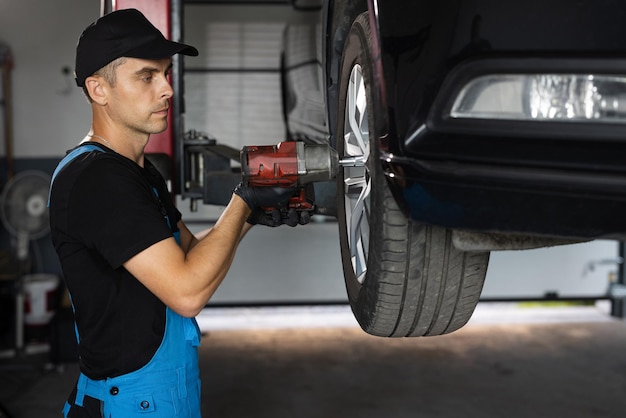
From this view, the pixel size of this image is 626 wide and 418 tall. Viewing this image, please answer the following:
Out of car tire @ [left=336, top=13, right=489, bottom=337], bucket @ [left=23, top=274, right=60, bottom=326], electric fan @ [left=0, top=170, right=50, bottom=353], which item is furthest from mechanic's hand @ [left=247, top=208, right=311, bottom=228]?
bucket @ [left=23, top=274, right=60, bottom=326]

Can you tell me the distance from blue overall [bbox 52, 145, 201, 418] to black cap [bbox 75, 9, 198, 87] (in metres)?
0.20

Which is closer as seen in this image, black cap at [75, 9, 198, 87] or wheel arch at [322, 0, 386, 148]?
black cap at [75, 9, 198, 87]

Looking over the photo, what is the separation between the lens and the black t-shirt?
59.7 inches

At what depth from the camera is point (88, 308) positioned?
1646mm

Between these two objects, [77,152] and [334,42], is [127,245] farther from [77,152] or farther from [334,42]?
[334,42]

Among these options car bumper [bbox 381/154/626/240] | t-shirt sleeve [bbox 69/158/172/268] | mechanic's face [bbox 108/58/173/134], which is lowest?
t-shirt sleeve [bbox 69/158/172/268]

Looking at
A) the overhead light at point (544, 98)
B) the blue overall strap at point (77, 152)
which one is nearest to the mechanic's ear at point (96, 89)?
the blue overall strap at point (77, 152)

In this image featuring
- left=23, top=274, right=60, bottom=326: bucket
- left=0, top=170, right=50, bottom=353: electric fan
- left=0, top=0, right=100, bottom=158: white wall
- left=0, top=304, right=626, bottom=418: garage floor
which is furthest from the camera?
left=0, top=0, right=100, bottom=158: white wall

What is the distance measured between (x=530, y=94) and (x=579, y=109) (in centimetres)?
8

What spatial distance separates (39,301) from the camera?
16.2 ft

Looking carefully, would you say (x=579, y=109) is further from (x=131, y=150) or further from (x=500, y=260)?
(x=500, y=260)

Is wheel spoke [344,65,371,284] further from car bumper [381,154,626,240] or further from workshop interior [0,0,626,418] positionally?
car bumper [381,154,626,240]

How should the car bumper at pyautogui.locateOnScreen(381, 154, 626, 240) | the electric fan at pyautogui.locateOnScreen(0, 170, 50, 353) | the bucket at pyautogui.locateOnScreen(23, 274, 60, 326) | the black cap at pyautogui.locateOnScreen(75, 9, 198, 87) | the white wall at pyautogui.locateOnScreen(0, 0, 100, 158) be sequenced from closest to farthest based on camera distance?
1. the car bumper at pyautogui.locateOnScreen(381, 154, 626, 240)
2. the black cap at pyautogui.locateOnScreen(75, 9, 198, 87)
3. the electric fan at pyautogui.locateOnScreen(0, 170, 50, 353)
4. the bucket at pyautogui.locateOnScreen(23, 274, 60, 326)
5. the white wall at pyautogui.locateOnScreen(0, 0, 100, 158)

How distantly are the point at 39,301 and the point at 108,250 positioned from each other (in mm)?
3750
